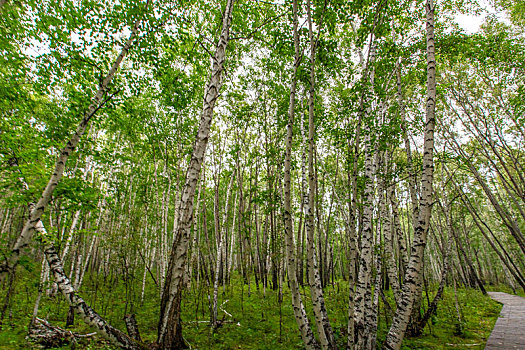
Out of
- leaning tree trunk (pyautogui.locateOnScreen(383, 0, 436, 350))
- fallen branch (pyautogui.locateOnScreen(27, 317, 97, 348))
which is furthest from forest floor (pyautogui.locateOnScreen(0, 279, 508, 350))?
leaning tree trunk (pyautogui.locateOnScreen(383, 0, 436, 350))

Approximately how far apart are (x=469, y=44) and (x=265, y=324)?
12212 mm

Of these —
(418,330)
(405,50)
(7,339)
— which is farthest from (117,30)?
(418,330)

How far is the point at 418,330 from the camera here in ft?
26.2

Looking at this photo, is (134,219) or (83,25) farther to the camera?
(134,219)

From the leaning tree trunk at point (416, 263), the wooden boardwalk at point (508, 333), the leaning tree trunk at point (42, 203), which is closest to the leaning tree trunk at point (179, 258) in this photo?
the leaning tree trunk at point (42, 203)

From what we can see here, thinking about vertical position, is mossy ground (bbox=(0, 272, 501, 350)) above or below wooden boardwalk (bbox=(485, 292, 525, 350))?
above

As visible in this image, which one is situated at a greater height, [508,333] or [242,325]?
[242,325]

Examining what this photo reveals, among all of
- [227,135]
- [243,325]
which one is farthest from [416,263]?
[227,135]

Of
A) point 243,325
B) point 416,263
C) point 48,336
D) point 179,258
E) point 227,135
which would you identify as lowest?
point 243,325

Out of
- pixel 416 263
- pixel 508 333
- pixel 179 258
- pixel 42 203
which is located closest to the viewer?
pixel 416 263

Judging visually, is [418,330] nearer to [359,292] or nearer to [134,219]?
[359,292]

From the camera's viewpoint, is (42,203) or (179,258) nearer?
(42,203)

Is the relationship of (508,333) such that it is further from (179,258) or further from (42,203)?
(42,203)

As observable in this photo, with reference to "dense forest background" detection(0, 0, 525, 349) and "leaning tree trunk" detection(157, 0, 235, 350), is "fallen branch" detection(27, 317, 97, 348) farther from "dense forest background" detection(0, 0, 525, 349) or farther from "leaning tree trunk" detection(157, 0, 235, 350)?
"leaning tree trunk" detection(157, 0, 235, 350)
